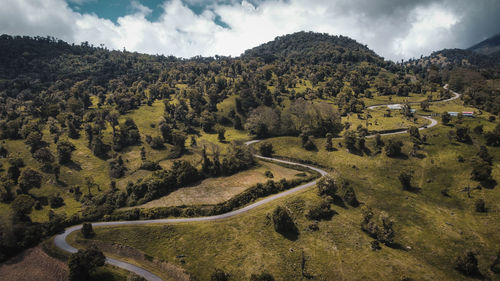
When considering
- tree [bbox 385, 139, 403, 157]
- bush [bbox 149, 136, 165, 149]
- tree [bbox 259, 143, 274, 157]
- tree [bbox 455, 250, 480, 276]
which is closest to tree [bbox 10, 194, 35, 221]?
bush [bbox 149, 136, 165, 149]

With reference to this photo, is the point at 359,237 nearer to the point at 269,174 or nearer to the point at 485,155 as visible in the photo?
the point at 269,174

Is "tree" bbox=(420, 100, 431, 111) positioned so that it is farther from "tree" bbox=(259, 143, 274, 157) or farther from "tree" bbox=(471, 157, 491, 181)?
"tree" bbox=(259, 143, 274, 157)

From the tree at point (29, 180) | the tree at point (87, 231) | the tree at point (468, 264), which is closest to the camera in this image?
the tree at point (468, 264)

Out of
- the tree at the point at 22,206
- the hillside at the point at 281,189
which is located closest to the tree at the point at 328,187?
the hillside at the point at 281,189

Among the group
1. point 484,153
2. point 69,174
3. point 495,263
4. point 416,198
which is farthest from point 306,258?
point 69,174

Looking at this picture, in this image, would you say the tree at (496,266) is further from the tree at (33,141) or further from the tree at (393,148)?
the tree at (33,141)

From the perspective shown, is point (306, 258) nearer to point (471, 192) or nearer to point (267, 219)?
point (267, 219)

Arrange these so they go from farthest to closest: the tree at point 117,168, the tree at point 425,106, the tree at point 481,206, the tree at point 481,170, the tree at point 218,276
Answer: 1. the tree at point 425,106
2. the tree at point 117,168
3. the tree at point 481,170
4. the tree at point 481,206
5. the tree at point 218,276
